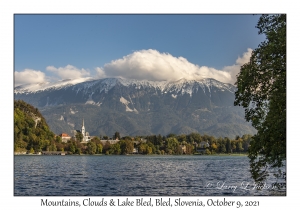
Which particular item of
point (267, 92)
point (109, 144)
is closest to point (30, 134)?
point (109, 144)

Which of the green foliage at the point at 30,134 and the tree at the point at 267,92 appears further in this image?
the green foliage at the point at 30,134

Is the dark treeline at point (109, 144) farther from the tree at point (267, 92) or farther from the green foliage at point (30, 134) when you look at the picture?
the tree at point (267, 92)

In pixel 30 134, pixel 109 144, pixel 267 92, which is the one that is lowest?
pixel 109 144

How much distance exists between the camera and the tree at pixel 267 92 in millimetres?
17938

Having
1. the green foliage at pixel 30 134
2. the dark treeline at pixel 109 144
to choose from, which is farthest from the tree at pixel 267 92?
the dark treeline at pixel 109 144

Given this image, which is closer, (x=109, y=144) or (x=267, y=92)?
(x=267, y=92)

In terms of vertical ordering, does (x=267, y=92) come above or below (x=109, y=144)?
above

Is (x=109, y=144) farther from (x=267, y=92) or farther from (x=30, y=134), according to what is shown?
(x=267, y=92)

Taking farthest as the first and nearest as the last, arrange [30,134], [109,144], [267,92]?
[109,144]
[30,134]
[267,92]

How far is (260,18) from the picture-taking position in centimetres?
2036

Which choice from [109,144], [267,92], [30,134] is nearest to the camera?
[267,92]

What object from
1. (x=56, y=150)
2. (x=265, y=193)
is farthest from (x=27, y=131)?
(x=265, y=193)

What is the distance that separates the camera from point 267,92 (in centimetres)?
1950
